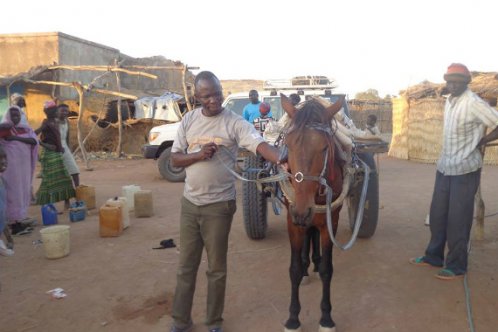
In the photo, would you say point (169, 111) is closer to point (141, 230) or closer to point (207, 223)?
point (141, 230)

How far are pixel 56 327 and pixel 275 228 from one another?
3.32 m

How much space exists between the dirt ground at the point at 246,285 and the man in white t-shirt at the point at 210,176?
65cm

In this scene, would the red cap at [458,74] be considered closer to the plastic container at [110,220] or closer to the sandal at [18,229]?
the plastic container at [110,220]

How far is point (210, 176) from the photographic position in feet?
9.04

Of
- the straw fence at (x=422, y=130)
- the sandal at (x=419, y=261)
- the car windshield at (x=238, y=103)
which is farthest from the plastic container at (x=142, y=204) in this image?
the straw fence at (x=422, y=130)

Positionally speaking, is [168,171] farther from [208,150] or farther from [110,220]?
[208,150]

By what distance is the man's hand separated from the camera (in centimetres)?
258

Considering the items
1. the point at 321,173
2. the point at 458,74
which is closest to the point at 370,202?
the point at 458,74

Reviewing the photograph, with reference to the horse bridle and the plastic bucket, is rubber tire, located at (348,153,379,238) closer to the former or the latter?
the horse bridle

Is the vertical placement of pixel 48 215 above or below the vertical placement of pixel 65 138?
below

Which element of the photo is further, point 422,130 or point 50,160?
point 422,130

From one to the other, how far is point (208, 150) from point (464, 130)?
2.54m

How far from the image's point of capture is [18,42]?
15.1 metres

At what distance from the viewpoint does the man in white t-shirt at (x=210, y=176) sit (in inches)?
107
